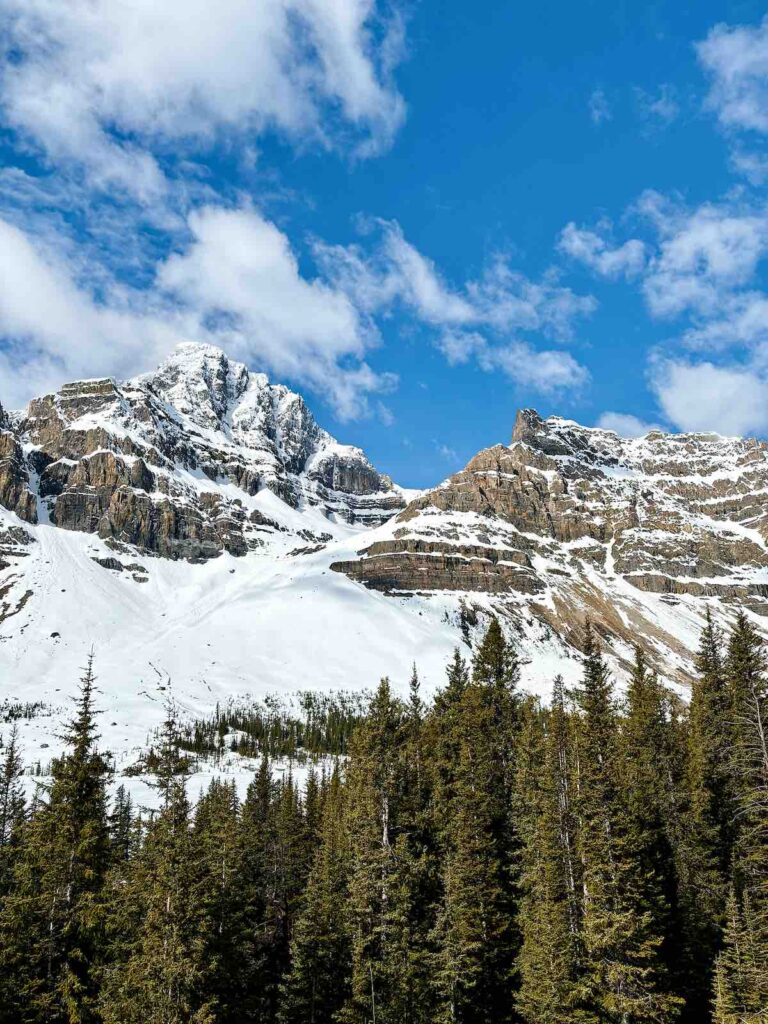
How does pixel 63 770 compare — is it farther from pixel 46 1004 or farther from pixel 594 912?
pixel 594 912

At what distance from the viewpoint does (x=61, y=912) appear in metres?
28.3

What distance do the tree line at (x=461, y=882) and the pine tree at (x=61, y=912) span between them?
97mm

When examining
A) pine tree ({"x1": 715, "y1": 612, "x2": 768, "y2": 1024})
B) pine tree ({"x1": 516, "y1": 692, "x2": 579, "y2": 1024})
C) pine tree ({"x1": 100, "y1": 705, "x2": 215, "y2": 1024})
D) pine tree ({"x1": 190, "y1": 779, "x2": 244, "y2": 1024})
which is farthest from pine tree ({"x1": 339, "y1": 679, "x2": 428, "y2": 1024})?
pine tree ({"x1": 715, "y1": 612, "x2": 768, "y2": 1024})

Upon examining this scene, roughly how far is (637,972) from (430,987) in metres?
13.8

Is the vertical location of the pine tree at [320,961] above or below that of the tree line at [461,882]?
below

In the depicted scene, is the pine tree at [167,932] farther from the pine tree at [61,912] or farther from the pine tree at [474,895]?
the pine tree at [474,895]

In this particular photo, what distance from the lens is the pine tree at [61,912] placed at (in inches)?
1097

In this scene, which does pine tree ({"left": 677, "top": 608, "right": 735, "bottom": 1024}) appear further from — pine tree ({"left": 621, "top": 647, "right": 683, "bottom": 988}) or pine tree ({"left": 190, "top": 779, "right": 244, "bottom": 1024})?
pine tree ({"left": 190, "top": 779, "right": 244, "bottom": 1024})

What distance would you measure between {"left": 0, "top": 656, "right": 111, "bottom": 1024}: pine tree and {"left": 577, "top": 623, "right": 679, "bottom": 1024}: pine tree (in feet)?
63.4

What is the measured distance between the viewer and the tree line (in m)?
28.1

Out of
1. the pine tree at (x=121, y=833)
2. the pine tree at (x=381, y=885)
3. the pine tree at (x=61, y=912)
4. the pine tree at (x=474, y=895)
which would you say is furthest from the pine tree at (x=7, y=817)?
the pine tree at (x=474, y=895)

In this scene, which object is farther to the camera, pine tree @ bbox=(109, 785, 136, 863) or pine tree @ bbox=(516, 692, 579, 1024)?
pine tree @ bbox=(109, 785, 136, 863)

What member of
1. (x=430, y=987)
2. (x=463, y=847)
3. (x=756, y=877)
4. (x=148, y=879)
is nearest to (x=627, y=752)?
(x=756, y=877)

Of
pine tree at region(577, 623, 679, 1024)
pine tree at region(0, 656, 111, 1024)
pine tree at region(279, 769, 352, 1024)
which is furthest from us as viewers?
pine tree at region(279, 769, 352, 1024)
